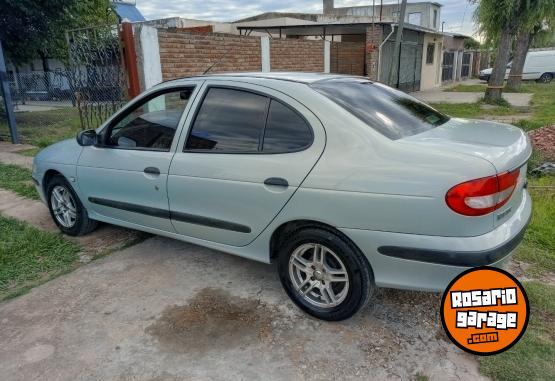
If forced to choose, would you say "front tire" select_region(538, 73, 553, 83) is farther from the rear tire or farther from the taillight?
the taillight

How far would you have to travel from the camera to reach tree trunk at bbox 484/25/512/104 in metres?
13.5

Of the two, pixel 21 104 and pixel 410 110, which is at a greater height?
A: pixel 410 110

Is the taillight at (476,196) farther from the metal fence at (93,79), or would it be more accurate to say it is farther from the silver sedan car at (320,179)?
the metal fence at (93,79)

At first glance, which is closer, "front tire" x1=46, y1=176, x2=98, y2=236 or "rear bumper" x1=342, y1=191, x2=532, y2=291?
"rear bumper" x1=342, y1=191, x2=532, y2=291

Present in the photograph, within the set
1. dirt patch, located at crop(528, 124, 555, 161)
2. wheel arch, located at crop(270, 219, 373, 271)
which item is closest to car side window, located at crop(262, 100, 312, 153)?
wheel arch, located at crop(270, 219, 373, 271)

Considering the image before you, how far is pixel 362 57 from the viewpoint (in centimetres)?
1609

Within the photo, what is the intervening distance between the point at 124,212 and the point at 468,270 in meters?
2.79

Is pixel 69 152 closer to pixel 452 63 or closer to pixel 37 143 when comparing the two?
pixel 37 143

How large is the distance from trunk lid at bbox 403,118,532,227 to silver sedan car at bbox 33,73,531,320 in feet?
0.04

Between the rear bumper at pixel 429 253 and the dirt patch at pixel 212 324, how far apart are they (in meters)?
0.87

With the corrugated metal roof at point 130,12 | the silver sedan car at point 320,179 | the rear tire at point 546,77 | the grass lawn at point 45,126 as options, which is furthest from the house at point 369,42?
the silver sedan car at point 320,179

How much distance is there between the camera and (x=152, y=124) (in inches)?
141

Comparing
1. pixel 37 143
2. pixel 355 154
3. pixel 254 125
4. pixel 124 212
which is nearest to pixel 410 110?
pixel 355 154


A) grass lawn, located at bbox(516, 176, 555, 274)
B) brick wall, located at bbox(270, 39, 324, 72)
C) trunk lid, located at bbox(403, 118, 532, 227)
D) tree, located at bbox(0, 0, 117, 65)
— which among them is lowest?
grass lawn, located at bbox(516, 176, 555, 274)
